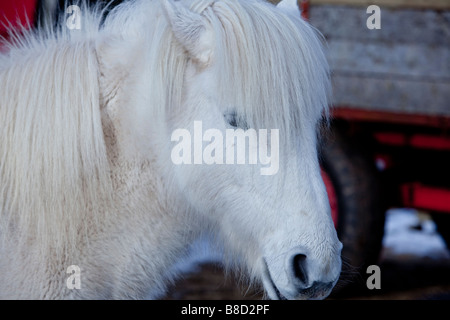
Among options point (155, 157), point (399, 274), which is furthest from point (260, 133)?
point (399, 274)

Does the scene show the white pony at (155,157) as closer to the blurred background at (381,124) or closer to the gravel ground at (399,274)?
the gravel ground at (399,274)

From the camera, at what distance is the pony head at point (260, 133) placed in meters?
1.70

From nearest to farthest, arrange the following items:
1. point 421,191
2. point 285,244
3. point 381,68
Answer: point 285,244, point 381,68, point 421,191

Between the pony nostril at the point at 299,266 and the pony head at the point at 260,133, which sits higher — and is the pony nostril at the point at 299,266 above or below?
below

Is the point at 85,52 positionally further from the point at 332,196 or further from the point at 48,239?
the point at 332,196

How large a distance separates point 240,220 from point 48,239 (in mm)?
572

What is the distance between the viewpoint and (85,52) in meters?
1.87

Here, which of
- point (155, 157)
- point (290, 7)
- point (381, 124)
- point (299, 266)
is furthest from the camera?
point (381, 124)

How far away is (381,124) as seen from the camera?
173 inches

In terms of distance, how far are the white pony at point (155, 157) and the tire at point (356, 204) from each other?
2.46m

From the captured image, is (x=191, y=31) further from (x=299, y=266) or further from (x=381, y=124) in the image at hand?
(x=381, y=124)

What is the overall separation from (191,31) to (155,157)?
40 cm

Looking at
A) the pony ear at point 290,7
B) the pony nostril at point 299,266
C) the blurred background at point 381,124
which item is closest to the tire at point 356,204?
the blurred background at point 381,124
